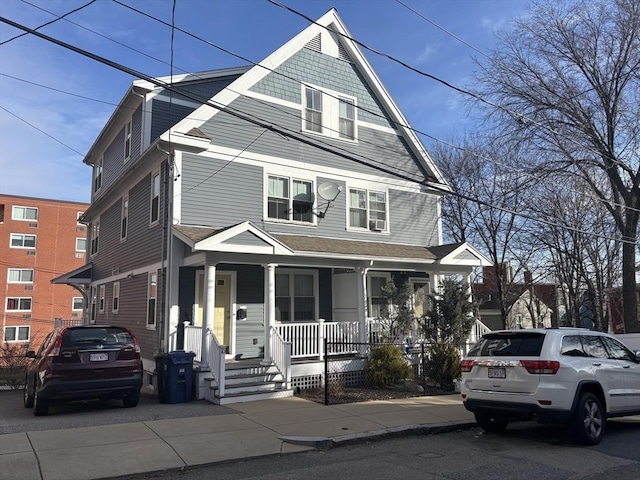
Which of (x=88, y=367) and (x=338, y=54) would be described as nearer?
(x=88, y=367)

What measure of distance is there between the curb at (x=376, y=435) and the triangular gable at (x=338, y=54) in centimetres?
847

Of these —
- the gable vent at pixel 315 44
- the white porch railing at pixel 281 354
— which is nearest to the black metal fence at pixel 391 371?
the white porch railing at pixel 281 354

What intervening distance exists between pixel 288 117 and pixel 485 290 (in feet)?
107

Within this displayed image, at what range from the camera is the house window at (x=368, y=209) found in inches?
654

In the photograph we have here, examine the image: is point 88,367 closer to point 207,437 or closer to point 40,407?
point 40,407

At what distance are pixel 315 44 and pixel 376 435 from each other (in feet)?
41.1

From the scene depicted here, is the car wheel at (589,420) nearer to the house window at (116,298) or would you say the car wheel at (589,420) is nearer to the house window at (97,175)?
the house window at (116,298)

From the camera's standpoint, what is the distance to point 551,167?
19.6 meters

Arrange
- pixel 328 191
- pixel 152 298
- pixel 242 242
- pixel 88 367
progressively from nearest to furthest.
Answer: pixel 88 367 < pixel 242 242 < pixel 152 298 < pixel 328 191

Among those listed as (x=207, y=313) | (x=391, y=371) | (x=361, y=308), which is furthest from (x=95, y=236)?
(x=391, y=371)

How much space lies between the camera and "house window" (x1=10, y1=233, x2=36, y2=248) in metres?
45.6

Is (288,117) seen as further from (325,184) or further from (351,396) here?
(351,396)

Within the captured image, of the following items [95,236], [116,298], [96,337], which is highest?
[95,236]

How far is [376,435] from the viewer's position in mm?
8133
